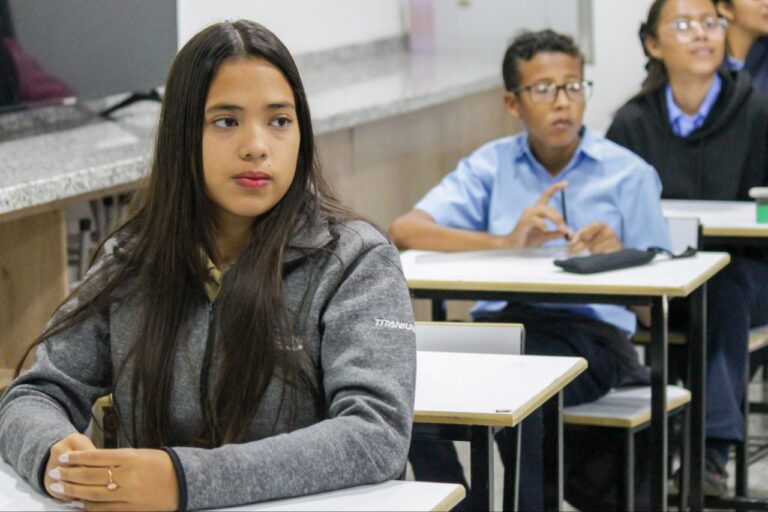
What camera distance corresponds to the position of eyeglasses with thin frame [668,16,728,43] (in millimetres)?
4105

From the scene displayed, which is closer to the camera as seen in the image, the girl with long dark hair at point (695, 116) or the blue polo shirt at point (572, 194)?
the blue polo shirt at point (572, 194)

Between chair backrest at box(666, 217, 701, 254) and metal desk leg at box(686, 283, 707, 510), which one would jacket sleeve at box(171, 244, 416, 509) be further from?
chair backrest at box(666, 217, 701, 254)

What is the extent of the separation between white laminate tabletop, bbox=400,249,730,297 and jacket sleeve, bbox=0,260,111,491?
1309mm

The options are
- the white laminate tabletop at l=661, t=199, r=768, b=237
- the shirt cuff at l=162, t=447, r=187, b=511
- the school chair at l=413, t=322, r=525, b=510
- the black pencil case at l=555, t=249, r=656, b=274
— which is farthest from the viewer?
the white laminate tabletop at l=661, t=199, r=768, b=237

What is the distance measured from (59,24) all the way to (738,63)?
214 centimetres

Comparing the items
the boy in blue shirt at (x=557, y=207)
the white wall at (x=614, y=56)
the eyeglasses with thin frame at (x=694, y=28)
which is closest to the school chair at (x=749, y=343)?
the boy in blue shirt at (x=557, y=207)

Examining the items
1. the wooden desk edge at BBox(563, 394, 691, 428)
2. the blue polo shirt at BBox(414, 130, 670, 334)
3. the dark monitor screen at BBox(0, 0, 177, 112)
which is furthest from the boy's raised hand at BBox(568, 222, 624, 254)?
the dark monitor screen at BBox(0, 0, 177, 112)

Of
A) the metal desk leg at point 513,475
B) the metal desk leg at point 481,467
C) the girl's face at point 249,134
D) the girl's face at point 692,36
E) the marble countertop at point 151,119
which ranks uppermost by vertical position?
the girl's face at point 249,134

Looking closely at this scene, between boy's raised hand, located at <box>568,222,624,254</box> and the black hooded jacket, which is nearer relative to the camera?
boy's raised hand, located at <box>568,222,624,254</box>

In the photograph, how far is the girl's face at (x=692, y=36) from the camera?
13.5ft

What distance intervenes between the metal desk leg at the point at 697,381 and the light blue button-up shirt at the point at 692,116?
0.83 meters

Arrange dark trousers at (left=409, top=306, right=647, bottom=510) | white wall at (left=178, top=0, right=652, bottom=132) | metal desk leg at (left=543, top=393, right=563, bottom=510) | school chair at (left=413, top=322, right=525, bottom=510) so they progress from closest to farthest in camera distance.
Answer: metal desk leg at (left=543, top=393, right=563, bottom=510)
school chair at (left=413, top=322, right=525, bottom=510)
dark trousers at (left=409, top=306, right=647, bottom=510)
white wall at (left=178, top=0, right=652, bottom=132)

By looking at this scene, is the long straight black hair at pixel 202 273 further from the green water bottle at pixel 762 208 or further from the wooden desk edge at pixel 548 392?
the green water bottle at pixel 762 208

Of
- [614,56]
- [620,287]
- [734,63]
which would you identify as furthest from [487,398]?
[614,56]
